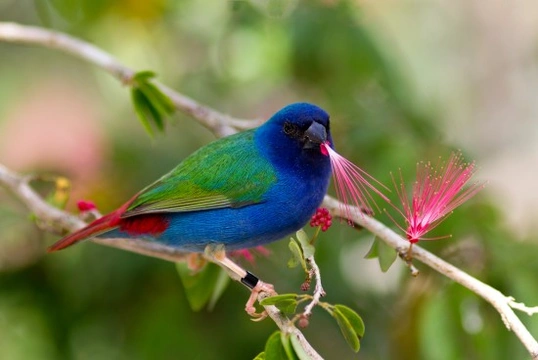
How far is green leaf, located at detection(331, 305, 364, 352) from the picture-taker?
2.39 m

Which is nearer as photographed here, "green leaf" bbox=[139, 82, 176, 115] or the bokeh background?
"green leaf" bbox=[139, 82, 176, 115]

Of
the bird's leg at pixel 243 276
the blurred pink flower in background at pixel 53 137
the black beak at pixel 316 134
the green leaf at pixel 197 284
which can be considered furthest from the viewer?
the blurred pink flower in background at pixel 53 137

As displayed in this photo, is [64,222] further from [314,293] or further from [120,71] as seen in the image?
[314,293]

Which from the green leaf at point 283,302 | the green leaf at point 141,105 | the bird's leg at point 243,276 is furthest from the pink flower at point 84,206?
the green leaf at point 283,302

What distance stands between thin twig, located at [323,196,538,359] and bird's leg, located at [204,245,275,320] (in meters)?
0.39

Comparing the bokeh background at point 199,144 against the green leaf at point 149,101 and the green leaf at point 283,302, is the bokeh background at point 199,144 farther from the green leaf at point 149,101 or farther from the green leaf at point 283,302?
the green leaf at point 283,302

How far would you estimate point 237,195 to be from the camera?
3195 millimetres

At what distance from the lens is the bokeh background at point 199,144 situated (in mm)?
3824

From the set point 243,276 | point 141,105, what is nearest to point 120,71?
point 141,105

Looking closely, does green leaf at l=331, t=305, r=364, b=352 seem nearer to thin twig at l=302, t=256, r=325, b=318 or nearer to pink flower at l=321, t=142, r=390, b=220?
thin twig at l=302, t=256, r=325, b=318

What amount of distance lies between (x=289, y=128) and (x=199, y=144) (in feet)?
6.64

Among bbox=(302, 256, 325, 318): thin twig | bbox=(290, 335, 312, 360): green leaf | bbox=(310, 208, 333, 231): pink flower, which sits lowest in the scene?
bbox=(290, 335, 312, 360): green leaf

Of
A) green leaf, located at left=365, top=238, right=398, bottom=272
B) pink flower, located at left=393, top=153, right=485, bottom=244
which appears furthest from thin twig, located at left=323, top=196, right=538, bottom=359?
pink flower, located at left=393, top=153, right=485, bottom=244

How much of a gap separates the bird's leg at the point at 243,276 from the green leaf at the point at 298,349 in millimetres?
517
